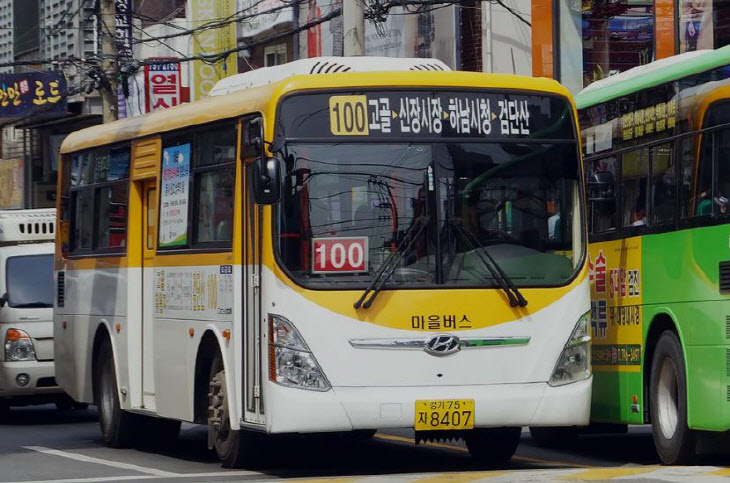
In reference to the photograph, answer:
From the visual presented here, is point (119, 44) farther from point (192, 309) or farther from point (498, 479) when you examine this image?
point (498, 479)

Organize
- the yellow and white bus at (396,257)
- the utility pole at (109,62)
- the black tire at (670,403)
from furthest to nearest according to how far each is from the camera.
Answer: the utility pole at (109,62)
the black tire at (670,403)
the yellow and white bus at (396,257)

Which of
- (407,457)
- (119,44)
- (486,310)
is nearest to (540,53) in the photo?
(119,44)

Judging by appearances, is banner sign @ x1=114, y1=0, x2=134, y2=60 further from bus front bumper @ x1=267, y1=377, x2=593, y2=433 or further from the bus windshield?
bus front bumper @ x1=267, y1=377, x2=593, y2=433

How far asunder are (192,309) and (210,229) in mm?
735

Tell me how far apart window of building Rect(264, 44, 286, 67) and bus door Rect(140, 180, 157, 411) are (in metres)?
21.0

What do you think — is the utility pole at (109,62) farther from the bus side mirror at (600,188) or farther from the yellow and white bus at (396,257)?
the bus side mirror at (600,188)

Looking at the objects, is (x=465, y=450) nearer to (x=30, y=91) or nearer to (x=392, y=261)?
(x=392, y=261)

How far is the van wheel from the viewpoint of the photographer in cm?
1281

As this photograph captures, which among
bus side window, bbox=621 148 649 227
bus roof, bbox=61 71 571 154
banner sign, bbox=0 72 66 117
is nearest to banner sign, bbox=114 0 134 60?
banner sign, bbox=0 72 66 117

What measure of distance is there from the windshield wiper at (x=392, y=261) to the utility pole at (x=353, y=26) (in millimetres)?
9506

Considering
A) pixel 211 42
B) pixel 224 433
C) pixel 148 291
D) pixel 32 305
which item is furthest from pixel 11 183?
pixel 224 433

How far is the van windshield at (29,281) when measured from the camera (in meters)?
19.8

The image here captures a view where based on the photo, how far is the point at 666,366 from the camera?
12953 millimetres

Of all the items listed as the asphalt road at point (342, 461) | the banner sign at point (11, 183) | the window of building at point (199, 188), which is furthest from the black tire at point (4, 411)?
the banner sign at point (11, 183)
